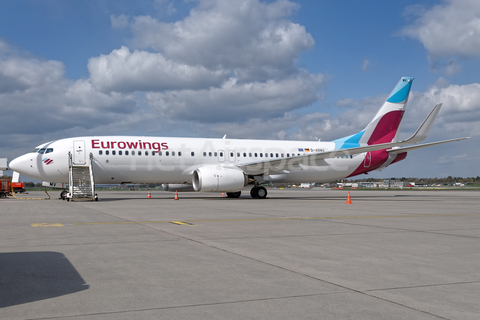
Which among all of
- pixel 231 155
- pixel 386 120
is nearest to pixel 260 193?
pixel 231 155

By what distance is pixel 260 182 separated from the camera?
25.2 meters

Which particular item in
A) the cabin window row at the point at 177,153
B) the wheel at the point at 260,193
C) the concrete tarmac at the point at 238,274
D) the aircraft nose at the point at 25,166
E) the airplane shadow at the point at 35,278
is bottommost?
the concrete tarmac at the point at 238,274

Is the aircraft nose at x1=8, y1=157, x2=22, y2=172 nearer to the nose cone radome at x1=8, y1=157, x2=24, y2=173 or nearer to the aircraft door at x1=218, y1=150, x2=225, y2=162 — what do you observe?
the nose cone radome at x1=8, y1=157, x2=24, y2=173

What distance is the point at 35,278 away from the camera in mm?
4785

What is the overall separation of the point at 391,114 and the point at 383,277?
84.8 feet

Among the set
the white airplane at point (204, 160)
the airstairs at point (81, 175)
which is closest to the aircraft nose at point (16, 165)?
the white airplane at point (204, 160)

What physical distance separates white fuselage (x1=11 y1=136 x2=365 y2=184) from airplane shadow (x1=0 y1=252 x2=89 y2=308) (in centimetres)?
1713

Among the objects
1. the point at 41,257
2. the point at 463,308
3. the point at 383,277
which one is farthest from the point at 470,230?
the point at 41,257

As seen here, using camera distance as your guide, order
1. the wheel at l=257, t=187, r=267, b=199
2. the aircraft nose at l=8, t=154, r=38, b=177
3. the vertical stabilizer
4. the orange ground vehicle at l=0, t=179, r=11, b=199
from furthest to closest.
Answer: the orange ground vehicle at l=0, t=179, r=11, b=199 → the vertical stabilizer → the wheel at l=257, t=187, r=267, b=199 → the aircraft nose at l=8, t=154, r=38, b=177

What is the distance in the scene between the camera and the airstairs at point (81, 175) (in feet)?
70.7

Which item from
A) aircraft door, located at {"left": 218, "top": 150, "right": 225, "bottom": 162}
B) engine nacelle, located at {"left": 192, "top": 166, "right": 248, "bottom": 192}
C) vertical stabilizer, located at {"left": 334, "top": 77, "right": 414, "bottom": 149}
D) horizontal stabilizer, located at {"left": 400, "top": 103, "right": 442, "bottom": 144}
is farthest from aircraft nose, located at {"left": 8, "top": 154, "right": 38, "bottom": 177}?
horizontal stabilizer, located at {"left": 400, "top": 103, "right": 442, "bottom": 144}

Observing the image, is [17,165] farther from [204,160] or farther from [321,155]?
[321,155]

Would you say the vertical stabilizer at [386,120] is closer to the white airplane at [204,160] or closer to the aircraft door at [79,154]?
the white airplane at [204,160]

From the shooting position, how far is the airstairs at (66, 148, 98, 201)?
848 inches
